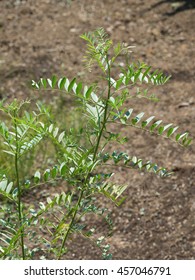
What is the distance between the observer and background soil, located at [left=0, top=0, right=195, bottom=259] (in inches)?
147

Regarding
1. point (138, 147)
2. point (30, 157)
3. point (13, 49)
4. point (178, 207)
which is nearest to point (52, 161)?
point (30, 157)

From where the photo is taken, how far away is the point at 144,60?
564 centimetres

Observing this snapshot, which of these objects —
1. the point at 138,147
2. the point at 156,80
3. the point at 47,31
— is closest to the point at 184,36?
the point at 47,31

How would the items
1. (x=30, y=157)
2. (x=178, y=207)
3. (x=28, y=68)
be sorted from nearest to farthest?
(x=178, y=207), (x=30, y=157), (x=28, y=68)

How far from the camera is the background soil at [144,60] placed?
374 cm

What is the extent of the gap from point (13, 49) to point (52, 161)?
1820mm

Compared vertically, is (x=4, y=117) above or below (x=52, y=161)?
above

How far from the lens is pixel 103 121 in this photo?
2312mm

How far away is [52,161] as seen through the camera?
436 cm

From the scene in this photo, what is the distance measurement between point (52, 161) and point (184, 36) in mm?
2128

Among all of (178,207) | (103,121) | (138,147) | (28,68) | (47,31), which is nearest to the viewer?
(103,121)

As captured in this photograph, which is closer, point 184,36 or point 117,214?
point 117,214

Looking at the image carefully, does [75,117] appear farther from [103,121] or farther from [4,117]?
[103,121]

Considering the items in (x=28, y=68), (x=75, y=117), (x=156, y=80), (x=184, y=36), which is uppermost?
(x=184, y=36)
